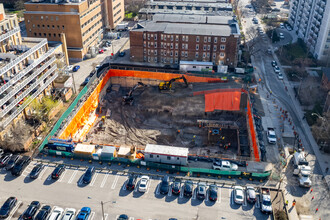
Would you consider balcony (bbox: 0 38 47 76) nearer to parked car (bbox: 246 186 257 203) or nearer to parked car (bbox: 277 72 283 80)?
parked car (bbox: 246 186 257 203)

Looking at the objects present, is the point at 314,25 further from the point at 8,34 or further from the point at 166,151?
the point at 8,34

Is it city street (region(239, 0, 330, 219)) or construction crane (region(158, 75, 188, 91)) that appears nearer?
city street (region(239, 0, 330, 219))

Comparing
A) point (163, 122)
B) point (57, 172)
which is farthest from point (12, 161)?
point (163, 122)

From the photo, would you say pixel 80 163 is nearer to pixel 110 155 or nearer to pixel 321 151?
pixel 110 155

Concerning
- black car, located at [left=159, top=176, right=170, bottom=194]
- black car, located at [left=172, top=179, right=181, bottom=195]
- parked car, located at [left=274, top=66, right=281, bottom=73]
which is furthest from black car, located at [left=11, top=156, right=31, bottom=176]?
parked car, located at [left=274, top=66, right=281, bottom=73]

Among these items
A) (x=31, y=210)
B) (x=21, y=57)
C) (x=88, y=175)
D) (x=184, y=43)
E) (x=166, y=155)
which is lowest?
(x=88, y=175)

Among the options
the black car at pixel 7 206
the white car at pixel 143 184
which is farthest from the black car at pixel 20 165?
the white car at pixel 143 184

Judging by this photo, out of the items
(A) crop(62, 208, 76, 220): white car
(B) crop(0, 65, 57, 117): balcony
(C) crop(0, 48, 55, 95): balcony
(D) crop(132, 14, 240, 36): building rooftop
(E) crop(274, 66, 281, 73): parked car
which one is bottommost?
(A) crop(62, 208, 76, 220): white car
